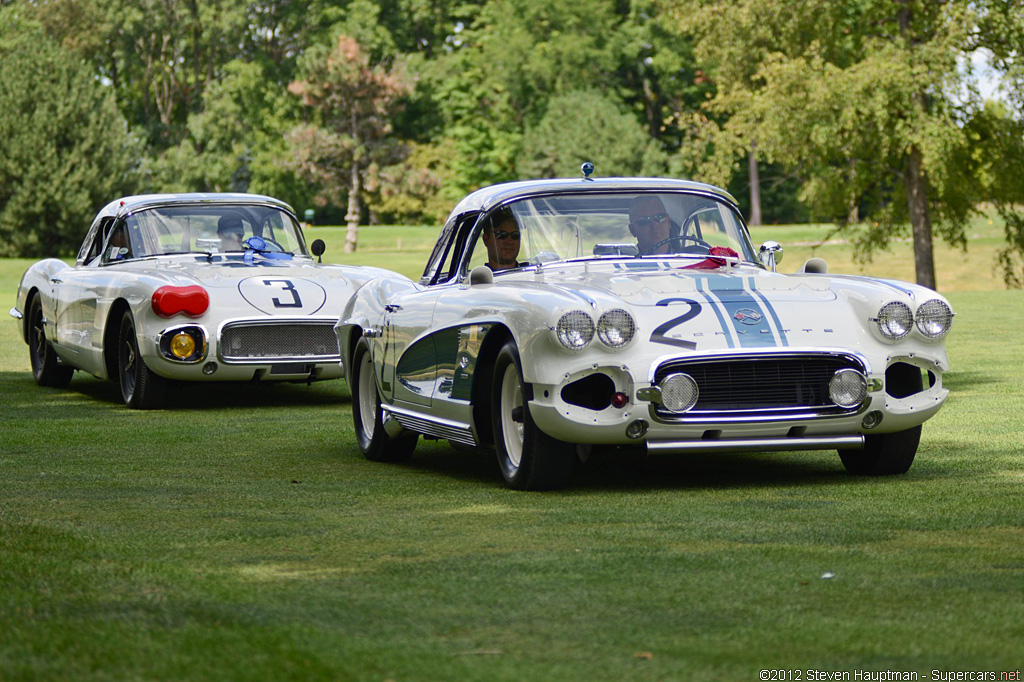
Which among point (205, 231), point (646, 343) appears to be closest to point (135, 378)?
point (205, 231)

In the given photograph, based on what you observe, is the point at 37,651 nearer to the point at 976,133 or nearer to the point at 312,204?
the point at 976,133

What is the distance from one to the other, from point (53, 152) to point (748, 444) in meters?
57.6

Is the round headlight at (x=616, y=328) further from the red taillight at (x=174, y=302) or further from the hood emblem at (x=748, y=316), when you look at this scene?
the red taillight at (x=174, y=302)

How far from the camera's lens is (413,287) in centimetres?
944

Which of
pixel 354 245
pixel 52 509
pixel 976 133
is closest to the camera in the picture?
pixel 52 509

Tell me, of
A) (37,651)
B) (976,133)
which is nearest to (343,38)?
(976,133)

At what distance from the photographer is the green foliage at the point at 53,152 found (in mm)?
61062

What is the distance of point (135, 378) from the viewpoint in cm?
1288

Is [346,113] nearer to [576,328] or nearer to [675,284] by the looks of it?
[675,284]

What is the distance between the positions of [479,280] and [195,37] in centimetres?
8535

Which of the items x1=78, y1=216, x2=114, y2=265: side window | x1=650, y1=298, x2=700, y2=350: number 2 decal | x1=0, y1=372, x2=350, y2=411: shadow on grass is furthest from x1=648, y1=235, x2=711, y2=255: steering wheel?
x1=78, y1=216, x2=114, y2=265: side window

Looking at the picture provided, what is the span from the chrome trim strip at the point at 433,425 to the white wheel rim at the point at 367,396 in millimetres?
423

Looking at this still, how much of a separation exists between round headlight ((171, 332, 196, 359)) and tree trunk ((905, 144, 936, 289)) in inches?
994

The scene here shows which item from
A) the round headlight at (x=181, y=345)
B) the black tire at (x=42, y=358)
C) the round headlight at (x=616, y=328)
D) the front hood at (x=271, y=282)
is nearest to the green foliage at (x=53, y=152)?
the black tire at (x=42, y=358)
